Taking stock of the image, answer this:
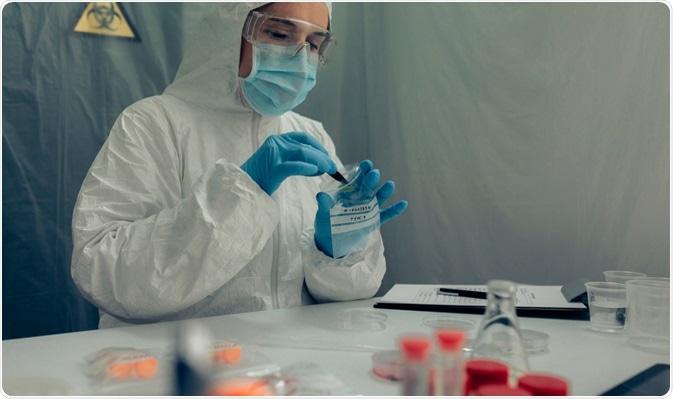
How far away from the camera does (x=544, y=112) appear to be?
4.61 feet

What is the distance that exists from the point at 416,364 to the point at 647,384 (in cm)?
42

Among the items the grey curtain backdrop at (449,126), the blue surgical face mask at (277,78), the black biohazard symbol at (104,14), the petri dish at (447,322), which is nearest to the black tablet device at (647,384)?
the petri dish at (447,322)

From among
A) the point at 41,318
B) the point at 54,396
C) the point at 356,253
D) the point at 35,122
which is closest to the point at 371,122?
the point at 356,253

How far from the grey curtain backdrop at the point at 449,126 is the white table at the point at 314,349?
1.80 feet

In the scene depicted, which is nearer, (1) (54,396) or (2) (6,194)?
(1) (54,396)

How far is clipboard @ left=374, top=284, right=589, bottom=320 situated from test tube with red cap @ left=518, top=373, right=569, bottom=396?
462 mm

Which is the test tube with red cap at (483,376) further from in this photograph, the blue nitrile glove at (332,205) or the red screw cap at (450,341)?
the blue nitrile glove at (332,205)

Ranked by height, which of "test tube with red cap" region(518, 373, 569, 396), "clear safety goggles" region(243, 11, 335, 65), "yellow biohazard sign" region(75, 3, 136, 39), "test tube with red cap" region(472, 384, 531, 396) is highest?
"yellow biohazard sign" region(75, 3, 136, 39)

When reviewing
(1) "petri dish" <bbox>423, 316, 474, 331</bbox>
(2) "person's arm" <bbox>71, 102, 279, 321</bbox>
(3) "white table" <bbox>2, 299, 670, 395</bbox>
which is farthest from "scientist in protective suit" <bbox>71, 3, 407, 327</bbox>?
(1) "petri dish" <bbox>423, 316, 474, 331</bbox>

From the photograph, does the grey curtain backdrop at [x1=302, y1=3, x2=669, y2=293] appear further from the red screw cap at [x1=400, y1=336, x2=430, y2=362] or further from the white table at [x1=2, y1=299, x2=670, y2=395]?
the red screw cap at [x1=400, y1=336, x2=430, y2=362]

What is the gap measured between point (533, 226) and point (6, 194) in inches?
63.0

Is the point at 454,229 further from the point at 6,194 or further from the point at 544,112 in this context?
the point at 6,194

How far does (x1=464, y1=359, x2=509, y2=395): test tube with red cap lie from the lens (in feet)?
1.50

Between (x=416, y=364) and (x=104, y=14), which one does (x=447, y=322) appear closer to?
(x=416, y=364)
